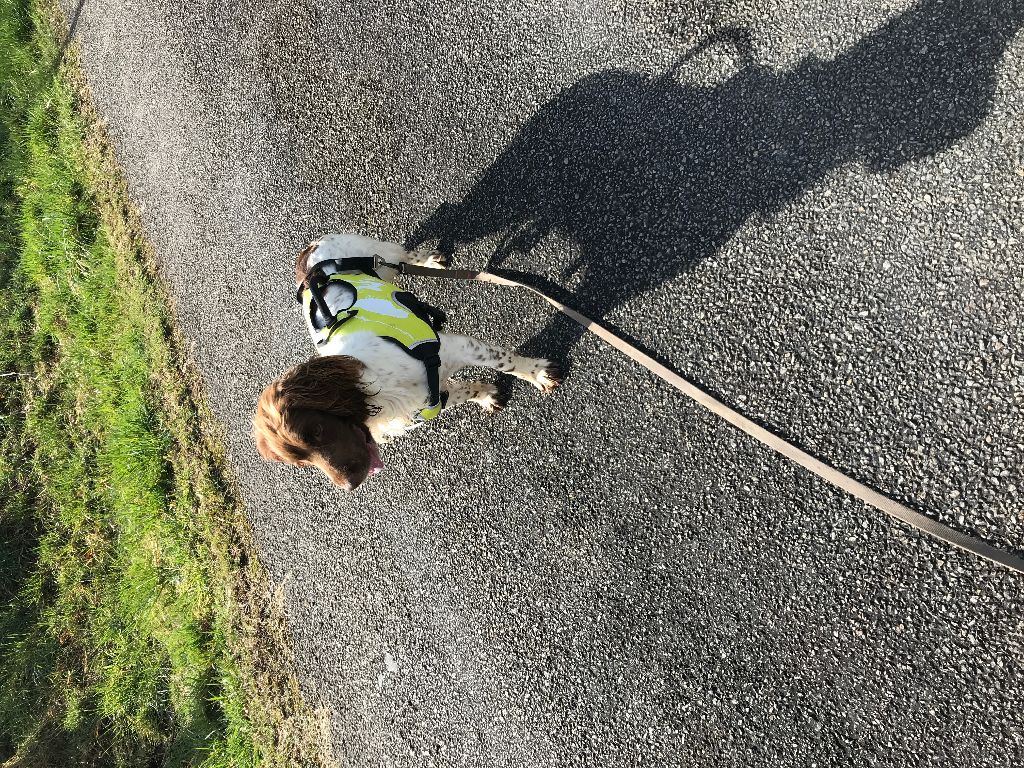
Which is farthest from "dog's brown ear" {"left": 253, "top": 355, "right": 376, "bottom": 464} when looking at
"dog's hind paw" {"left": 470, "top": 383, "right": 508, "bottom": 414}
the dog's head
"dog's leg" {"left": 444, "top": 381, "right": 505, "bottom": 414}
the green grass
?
the green grass

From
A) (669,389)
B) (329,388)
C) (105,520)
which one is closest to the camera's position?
(329,388)

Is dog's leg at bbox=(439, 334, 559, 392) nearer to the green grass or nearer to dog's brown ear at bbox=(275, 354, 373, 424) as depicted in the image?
dog's brown ear at bbox=(275, 354, 373, 424)

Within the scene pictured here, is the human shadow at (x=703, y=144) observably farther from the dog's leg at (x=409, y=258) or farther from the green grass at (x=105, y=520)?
the green grass at (x=105, y=520)

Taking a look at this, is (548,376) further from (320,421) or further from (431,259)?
(320,421)

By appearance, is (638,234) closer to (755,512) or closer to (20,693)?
(755,512)

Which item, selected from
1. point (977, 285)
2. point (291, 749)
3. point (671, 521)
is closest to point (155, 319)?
point (291, 749)

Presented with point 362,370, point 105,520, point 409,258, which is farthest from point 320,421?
point 105,520

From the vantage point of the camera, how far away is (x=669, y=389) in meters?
3.47

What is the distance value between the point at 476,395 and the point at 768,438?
5.46 feet

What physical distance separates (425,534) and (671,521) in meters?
1.55

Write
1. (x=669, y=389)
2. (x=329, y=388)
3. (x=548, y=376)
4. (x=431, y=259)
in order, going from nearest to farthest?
(x=329, y=388)
(x=669, y=389)
(x=548, y=376)
(x=431, y=259)

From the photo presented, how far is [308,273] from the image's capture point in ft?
11.8

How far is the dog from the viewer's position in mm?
2605

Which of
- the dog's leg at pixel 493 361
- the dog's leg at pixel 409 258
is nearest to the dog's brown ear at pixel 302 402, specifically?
the dog's leg at pixel 493 361
